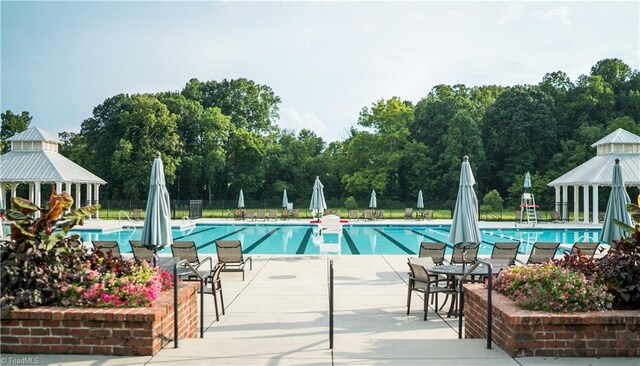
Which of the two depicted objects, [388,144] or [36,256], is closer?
[36,256]

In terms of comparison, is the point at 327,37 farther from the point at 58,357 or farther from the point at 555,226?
the point at 555,226

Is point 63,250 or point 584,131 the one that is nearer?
point 63,250

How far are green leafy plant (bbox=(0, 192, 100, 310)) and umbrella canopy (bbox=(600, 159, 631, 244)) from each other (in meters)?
8.38

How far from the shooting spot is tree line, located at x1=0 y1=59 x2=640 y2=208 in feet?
151

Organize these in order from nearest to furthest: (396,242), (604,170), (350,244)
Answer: (350,244), (396,242), (604,170)

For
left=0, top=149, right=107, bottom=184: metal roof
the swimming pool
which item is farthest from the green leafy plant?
left=0, top=149, right=107, bottom=184: metal roof

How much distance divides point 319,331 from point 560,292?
290 cm

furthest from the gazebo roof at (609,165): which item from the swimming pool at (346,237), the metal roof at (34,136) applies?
the metal roof at (34,136)

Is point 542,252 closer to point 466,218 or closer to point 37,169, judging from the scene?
point 466,218

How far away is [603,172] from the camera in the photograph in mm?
28594

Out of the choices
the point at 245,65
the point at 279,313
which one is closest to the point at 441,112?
the point at 245,65

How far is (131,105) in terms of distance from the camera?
157 feet

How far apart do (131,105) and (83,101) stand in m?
5.16

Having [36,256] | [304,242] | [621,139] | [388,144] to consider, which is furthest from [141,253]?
[388,144]
